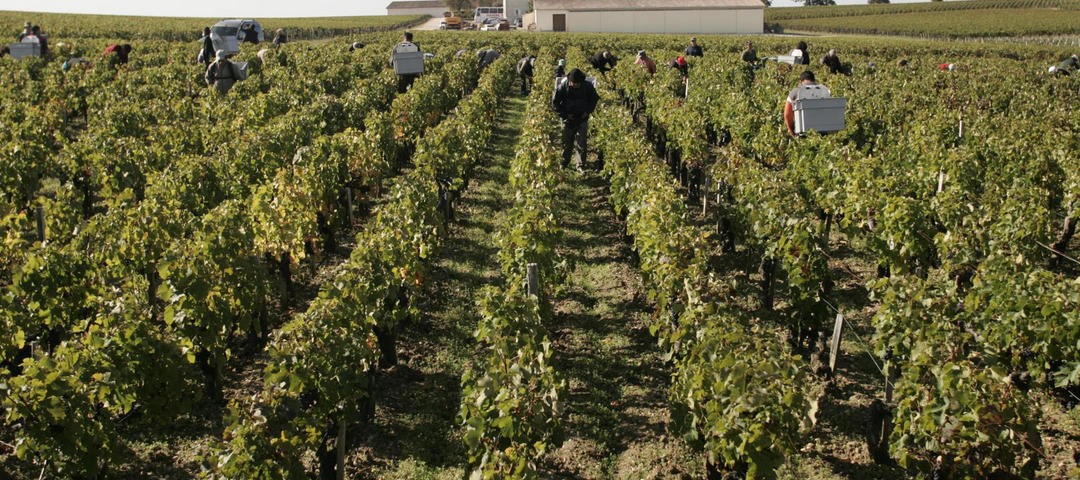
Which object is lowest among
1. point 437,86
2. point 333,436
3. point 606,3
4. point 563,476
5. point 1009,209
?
point 563,476

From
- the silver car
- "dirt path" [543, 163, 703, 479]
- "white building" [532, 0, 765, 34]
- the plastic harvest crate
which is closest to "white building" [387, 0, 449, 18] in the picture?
"white building" [532, 0, 765, 34]

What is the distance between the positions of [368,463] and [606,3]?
60.5 m

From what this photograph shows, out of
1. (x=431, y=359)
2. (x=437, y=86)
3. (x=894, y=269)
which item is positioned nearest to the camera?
(x=431, y=359)

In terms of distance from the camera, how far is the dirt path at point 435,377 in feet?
18.7

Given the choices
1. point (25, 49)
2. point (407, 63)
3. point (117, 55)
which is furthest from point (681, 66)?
point (25, 49)

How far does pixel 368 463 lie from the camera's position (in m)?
5.69

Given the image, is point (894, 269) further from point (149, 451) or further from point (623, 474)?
point (149, 451)

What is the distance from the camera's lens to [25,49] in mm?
23875

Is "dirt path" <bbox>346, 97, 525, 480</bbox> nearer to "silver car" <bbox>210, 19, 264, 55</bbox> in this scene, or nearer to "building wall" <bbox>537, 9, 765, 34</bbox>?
"silver car" <bbox>210, 19, 264, 55</bbox>

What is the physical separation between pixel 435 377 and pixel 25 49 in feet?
78.0

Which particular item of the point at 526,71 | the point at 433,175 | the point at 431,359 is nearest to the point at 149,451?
the point at 431,359

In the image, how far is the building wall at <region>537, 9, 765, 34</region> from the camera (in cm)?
6053

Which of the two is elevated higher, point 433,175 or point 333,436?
point 433,175

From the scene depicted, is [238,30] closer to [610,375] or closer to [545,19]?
[545,19]
